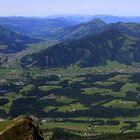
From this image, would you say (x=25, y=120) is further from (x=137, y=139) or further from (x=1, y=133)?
(x=137, y=139)

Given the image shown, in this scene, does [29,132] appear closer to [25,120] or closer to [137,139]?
[25,120]

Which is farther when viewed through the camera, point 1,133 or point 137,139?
point 137,139

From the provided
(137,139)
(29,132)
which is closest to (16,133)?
(29,132)

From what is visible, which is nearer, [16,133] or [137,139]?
[16,133]

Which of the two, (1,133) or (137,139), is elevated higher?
(1,133)

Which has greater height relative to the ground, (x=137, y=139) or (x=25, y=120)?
(x=25, y=120)

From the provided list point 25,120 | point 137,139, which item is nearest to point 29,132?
point 25,120
